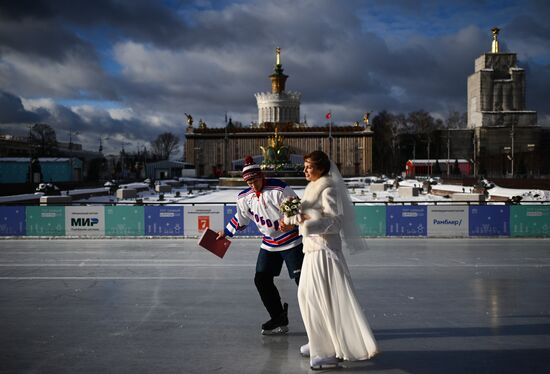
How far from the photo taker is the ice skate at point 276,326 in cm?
592

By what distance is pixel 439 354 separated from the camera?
523cm

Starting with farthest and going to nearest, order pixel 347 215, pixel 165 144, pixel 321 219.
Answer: pixel 165 144 < pixel 347 215 < pixel 321 219

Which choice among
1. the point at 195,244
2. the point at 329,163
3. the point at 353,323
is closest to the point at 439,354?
the point at 353,323

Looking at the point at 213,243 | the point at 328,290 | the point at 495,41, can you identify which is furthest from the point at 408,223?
the point at 495,41

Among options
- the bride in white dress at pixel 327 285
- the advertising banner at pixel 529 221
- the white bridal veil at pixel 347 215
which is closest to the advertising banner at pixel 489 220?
the advertising banner at pixel 529 221

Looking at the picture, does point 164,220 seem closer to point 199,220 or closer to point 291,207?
point 199,220

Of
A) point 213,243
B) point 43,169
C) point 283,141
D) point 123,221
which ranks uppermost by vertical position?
point 283,141

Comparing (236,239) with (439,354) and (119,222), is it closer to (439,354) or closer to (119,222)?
(119,222)

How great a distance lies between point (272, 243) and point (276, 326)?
3.05 ft

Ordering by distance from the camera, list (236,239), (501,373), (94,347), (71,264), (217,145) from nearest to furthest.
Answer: (501,373), (94,347), (71,264), (236,239), (217,145)

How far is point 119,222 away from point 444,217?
31.8 feet

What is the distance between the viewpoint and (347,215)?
5086mm

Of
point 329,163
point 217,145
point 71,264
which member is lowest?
point 71,264

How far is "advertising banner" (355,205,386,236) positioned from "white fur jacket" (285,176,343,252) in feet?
36.1
